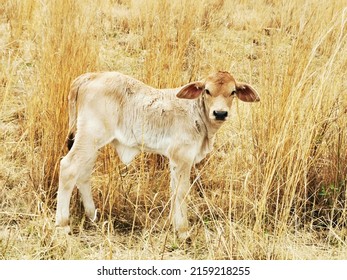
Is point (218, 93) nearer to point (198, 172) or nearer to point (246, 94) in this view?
point (246, 94)

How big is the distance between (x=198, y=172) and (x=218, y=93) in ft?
3.10

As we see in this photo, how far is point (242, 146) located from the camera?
4250 millimetres

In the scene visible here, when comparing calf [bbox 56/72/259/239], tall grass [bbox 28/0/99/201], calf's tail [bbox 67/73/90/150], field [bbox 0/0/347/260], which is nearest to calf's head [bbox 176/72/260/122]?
calf [bbox 56/72/259/239]

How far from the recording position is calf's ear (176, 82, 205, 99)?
372 cm

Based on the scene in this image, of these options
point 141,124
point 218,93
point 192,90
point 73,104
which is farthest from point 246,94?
point 73,104

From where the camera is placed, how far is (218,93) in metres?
3.64

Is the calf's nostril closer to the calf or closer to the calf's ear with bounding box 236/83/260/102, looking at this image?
the calf

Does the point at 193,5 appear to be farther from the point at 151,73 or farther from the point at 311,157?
the point at 311,157

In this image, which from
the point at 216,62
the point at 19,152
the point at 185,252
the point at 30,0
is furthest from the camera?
the point at 30,0

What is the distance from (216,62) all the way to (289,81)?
1308 millimetres

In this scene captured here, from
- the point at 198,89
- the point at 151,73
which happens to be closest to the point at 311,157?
the point at 198,89

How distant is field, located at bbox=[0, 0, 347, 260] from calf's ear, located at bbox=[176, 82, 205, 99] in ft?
1.47

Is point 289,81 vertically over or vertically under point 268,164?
over
